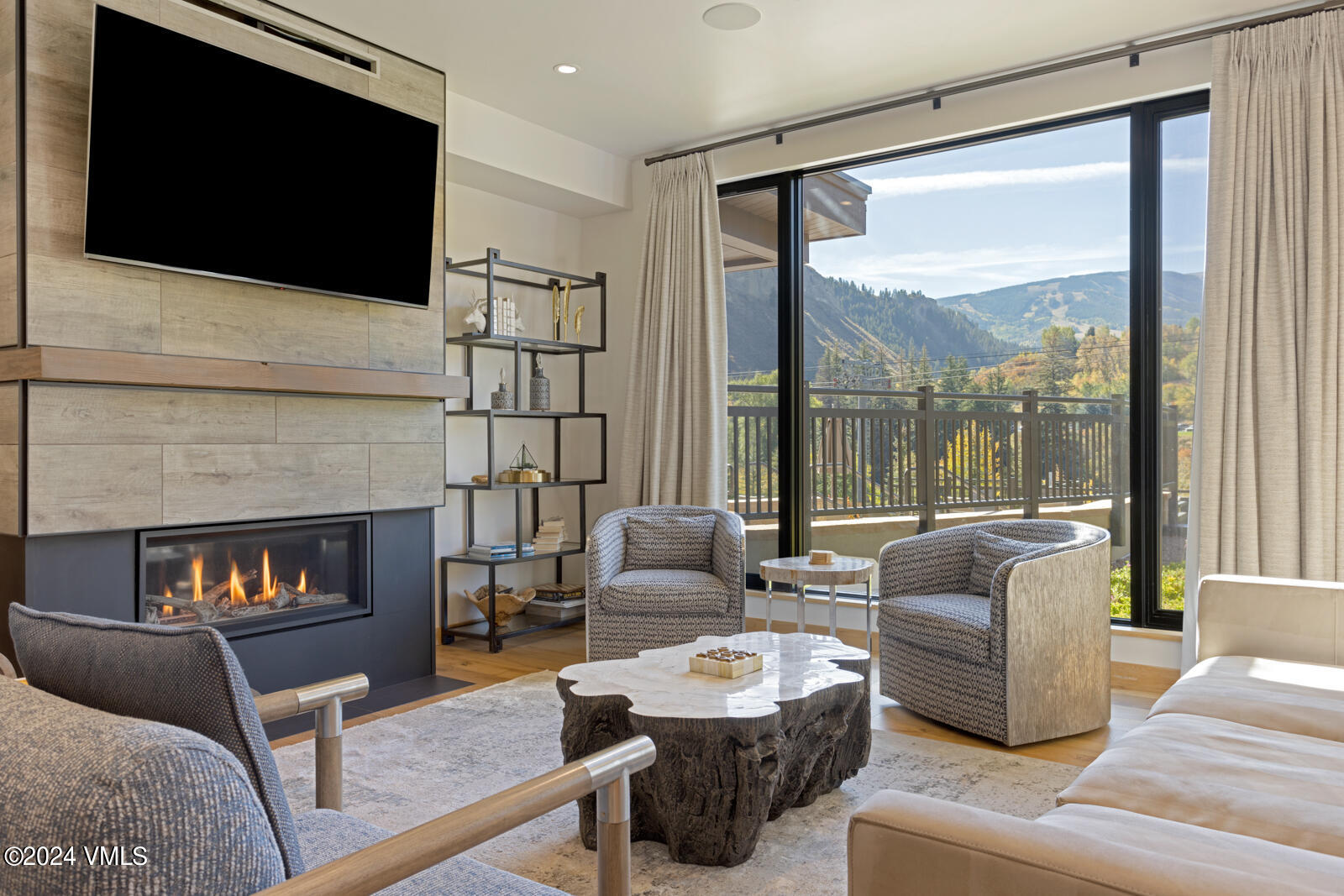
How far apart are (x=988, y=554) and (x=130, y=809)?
3.32 meters

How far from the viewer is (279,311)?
3.51 metres

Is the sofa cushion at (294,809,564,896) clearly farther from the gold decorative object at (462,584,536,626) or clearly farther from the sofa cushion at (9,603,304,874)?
the gold decorative object at (462,584,536,626)

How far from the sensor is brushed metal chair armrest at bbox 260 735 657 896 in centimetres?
92

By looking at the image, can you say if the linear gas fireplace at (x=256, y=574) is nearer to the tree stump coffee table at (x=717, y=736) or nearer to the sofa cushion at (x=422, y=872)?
the tree stump coffee table at (x=717, y=736)

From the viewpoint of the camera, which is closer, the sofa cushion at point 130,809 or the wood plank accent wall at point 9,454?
the sofa cushion at point 130,809

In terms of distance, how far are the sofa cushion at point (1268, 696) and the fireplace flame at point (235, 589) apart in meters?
3.21

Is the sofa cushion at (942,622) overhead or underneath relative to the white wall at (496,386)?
underneath

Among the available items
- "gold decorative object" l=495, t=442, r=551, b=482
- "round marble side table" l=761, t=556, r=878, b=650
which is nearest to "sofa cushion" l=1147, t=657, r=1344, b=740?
"round marble side table" l=761, t=556, r=878, b=650

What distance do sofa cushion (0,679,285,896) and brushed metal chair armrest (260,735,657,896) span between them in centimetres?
6

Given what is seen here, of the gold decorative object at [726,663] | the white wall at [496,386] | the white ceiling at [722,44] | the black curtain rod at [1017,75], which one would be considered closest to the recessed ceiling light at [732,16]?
the white ceiling at [722,44]

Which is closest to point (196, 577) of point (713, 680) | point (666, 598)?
point (666, 598)

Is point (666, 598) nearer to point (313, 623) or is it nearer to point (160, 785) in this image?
point (313, 623)

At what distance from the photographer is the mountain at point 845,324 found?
454 cm

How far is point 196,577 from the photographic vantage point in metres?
3.40
